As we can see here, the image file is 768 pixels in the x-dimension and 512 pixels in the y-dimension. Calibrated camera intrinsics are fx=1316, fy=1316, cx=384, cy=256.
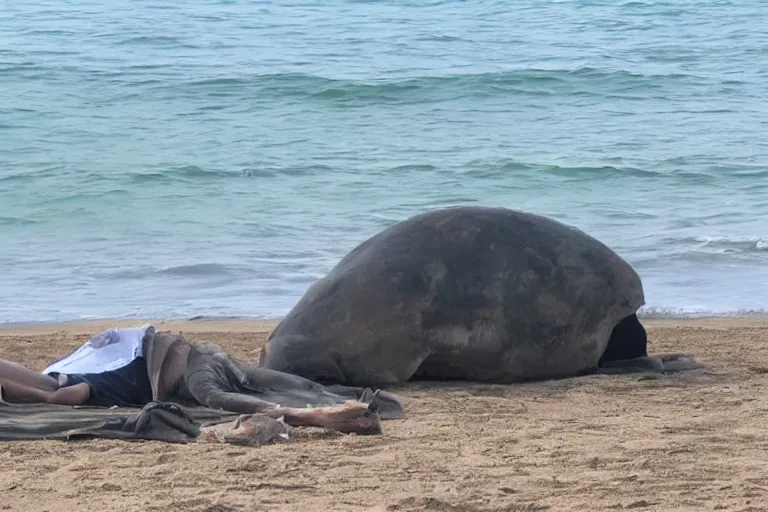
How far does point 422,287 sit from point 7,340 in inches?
111

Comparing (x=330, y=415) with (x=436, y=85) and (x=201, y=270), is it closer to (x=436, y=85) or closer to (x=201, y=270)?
(x=201, y=270)

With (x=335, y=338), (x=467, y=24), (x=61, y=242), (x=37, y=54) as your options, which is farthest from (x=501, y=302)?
(x=467, y=24)

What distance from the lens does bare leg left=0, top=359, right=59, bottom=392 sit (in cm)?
552

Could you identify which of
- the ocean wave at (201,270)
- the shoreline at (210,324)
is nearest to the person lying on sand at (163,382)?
the shoreline at (210,324)

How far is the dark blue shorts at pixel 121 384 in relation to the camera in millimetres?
5590

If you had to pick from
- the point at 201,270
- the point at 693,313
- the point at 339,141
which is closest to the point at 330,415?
the point at 693,313

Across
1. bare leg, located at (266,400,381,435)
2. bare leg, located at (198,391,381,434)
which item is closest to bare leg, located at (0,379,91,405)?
bare leg, located at (198,391,381,434)

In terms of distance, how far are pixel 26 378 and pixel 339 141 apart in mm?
11602

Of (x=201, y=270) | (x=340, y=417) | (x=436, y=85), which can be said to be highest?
(x=340, y=417)

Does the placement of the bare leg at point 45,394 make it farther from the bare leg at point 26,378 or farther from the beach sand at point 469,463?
the beach sand at point 469,463

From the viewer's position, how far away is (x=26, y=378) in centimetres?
556

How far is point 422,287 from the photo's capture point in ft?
20.5

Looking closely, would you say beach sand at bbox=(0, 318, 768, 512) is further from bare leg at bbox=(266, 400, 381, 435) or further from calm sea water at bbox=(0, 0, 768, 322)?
calm sea water at bbox=(0, 0, 768, 322)

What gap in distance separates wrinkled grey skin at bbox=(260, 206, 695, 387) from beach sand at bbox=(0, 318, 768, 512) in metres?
0.31
